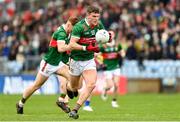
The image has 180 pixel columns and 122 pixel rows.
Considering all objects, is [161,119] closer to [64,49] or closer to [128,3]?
[64,49]

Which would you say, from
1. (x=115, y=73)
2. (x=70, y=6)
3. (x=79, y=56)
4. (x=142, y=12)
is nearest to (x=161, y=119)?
(x=79, y=56)

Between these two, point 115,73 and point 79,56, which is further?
point 115,73

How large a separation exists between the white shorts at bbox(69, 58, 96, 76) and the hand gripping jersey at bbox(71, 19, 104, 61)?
105mm

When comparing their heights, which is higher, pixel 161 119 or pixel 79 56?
pixel 79 56

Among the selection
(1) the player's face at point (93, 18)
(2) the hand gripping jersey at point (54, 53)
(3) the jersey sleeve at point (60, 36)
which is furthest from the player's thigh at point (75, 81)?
(1) the player's face at point (93, 18)

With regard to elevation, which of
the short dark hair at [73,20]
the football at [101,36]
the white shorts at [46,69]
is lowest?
the white shorts at [46,69]

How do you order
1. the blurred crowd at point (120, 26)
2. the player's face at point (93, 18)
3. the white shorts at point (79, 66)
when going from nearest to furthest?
the player's face at point (93, 18)
the white shorts at point (79, 66)
the blurred crowd at point (120, 26)

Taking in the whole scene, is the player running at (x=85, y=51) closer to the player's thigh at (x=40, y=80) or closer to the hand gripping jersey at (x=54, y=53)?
the player's thigh at (x=40, y=80)

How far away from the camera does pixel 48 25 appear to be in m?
42.8

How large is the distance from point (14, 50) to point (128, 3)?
23.2 feet

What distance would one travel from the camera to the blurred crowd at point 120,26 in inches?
1512

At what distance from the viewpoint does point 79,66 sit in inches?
764

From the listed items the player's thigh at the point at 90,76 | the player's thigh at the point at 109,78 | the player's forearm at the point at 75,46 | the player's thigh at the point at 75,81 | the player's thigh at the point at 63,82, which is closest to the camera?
the player's forearm at the point at 75,46

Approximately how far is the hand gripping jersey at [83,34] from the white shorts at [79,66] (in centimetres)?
11
